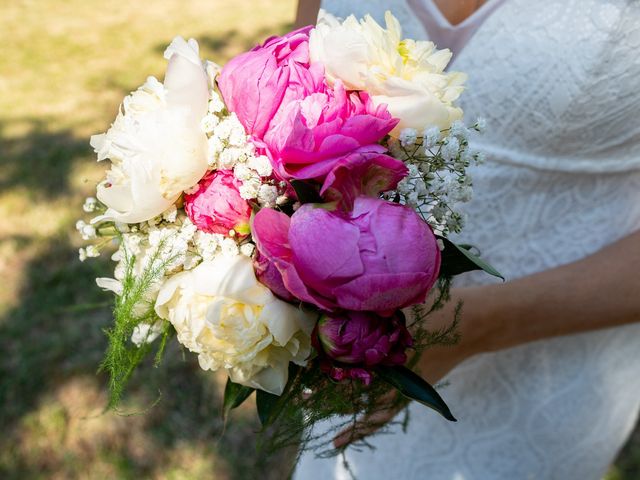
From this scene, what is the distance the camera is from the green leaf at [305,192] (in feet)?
2.41

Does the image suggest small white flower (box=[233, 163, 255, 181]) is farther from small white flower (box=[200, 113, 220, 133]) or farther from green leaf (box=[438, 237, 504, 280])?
green leaf (box=[438, 237, 504, 280])

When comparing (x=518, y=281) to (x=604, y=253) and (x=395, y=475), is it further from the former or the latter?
(x=395, y=475)

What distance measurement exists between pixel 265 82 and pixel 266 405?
0.40 metres

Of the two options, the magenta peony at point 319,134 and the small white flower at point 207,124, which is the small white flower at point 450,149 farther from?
the small white flower at point 207,124

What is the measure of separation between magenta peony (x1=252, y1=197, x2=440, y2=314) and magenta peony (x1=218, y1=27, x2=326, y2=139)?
0.41 ft

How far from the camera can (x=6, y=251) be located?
319cm

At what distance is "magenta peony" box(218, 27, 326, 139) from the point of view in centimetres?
74

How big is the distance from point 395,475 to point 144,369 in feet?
4.77

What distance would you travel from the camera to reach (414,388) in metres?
0.80

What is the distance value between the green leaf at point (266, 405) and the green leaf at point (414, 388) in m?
0.15

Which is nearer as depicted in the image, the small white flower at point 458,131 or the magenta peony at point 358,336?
the magenta peony at point 358,336

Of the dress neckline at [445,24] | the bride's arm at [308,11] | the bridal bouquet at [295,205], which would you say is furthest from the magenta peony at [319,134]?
the bride's arm at [308,11]

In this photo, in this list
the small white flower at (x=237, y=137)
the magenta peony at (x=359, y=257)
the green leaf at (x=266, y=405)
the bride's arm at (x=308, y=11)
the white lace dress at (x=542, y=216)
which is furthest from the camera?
the bride's arm at (x=308, y=11)

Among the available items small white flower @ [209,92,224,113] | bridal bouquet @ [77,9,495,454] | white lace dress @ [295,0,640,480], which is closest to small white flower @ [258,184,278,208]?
bridal bouquet @ [77,9,495,454]
